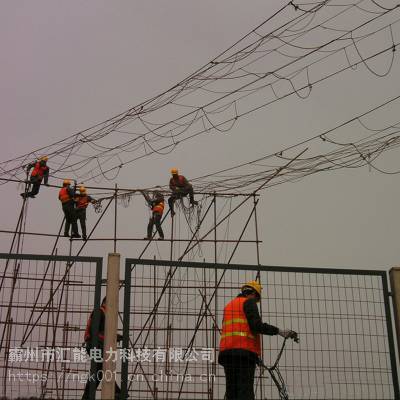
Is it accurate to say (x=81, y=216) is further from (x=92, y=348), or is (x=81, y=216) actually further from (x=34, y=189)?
(x=92, y=348)

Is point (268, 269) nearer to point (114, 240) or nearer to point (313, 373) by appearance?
point (313, 373)

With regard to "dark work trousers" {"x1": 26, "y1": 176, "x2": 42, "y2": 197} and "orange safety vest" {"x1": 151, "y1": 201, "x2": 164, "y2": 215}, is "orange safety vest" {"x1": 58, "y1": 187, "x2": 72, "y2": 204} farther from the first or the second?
"orange safety vest" {"x1": 151, "y1": 201, "x2": 164, "y2": 215}

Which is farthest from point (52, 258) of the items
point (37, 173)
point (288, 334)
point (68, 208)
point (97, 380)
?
point (37, 173)

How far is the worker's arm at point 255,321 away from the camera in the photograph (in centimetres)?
788

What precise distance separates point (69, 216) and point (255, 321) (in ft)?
40.4

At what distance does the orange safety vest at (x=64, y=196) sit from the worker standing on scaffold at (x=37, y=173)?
77cm

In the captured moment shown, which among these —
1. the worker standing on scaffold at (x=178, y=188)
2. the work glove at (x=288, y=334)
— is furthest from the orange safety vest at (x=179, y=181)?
the work glove at (x=288, y=334)

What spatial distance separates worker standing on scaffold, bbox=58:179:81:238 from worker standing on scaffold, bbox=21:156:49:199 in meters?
0.83

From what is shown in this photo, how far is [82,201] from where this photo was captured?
19.8 metres

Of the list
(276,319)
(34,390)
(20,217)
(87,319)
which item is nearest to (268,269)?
(276,319)

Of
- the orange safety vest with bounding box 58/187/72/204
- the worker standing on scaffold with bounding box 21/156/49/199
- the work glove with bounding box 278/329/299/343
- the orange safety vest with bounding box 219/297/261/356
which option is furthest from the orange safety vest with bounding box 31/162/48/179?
the work glove with bounding box 278/329/299/343

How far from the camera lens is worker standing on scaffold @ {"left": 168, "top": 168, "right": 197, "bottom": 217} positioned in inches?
712

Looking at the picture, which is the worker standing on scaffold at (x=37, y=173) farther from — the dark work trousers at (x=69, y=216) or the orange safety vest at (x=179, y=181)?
the orange safety vest at (x=179, y=181)

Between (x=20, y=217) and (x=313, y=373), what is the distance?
13.9 m
